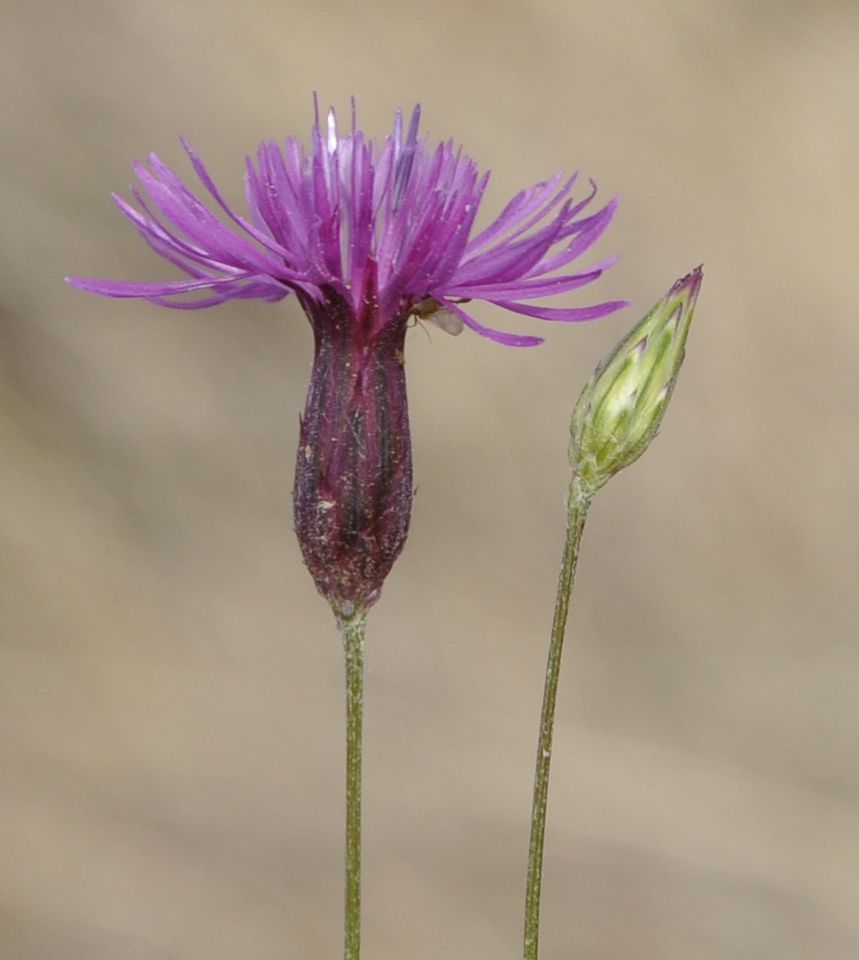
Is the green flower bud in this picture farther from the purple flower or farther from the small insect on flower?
the small insect on flower

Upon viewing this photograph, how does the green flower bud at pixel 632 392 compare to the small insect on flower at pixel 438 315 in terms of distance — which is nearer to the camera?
the green flower bud at pixel 632 392

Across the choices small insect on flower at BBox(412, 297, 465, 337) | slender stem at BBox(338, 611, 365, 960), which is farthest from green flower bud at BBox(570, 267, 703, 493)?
slender stem at BBox(338, 611, 365, 960)

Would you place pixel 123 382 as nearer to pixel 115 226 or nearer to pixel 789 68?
pixel 115 226

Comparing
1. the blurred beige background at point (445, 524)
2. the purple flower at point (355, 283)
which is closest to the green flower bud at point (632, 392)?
the purple flower at point (355, 283)

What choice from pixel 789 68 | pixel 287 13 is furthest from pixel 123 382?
pixel 789 68

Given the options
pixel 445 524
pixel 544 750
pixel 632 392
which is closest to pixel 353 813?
pixel 544 750

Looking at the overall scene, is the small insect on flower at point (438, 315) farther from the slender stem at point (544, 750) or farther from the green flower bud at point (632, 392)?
the slender stem at point (544, 750)

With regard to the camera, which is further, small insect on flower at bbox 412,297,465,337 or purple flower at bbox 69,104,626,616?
small insect on flower at bbox 412,297,465,337
